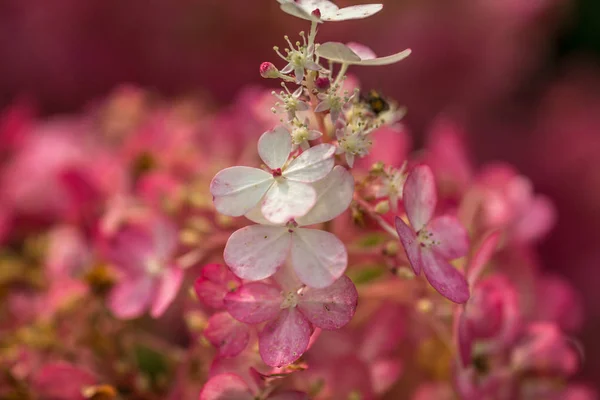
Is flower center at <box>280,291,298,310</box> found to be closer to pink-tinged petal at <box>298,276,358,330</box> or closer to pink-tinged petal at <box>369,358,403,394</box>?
pink-tinged petal at <box>298,276,358,330</box>

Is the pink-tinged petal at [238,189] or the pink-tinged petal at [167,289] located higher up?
the pink-tinged petal at [238,189]

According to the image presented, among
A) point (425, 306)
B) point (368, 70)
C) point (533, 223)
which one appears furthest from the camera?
point (368, 70)

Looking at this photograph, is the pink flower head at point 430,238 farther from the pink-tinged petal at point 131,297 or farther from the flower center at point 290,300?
the pink-tinged petal at point 131,297

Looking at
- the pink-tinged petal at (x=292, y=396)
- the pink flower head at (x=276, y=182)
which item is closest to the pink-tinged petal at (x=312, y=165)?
the pink flower head at (x=276, y=182)

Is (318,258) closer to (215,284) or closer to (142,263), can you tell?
(215,284)

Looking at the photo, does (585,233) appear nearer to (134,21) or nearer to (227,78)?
(227,78)

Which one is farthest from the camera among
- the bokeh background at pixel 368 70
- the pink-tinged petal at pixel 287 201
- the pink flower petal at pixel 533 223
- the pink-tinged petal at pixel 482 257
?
the bokeh background at pixel 368 70

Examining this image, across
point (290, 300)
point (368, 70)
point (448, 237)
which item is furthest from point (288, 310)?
point (368, 70)

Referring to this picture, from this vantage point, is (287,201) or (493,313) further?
(493,313)
